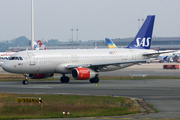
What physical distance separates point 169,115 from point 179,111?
188 centimetres

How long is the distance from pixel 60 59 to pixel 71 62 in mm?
1973

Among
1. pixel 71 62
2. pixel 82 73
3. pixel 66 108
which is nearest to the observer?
pixel 66 108

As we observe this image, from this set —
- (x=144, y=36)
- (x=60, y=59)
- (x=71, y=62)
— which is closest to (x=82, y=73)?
(x=71, y=62)

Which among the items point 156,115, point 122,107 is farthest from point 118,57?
point 156,115

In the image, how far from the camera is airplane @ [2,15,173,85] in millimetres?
44688

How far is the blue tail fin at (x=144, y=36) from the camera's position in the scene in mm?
57531

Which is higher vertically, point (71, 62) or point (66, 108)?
point (71, 62)

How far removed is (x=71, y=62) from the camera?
48.6m

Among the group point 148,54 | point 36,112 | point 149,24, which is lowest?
point 36,112

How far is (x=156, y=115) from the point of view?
20766mm

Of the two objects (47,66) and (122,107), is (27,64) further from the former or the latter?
(122,107)

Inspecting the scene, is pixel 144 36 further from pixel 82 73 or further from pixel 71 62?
pixel 82 73

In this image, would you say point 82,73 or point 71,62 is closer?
point 82,73

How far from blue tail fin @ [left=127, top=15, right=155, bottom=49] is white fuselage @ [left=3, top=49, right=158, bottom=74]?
8.84 ft
